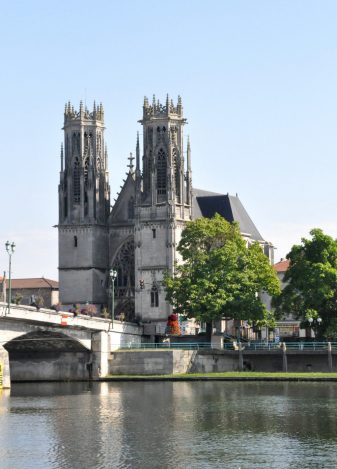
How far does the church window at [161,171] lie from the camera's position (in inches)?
6102

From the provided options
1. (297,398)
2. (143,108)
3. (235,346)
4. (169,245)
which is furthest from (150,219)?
(297,398)

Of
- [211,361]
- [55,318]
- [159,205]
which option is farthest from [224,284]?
[159,205]

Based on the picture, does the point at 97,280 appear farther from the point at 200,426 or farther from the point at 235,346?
the point at 200,426

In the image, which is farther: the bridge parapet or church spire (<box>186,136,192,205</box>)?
church spire (<box>186,136,192,205</box>)

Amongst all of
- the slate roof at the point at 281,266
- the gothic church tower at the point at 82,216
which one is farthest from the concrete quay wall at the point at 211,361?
the slate roof at the point at 281,266

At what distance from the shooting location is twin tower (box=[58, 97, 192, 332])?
503ft

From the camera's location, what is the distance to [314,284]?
124m

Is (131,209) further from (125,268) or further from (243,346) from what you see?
(243,346)

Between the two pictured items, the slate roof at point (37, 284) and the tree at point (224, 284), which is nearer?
the tree at point (224, 284)

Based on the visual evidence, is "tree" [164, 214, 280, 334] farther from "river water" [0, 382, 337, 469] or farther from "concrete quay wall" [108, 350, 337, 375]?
"river water" [0, 382, 337, 469]

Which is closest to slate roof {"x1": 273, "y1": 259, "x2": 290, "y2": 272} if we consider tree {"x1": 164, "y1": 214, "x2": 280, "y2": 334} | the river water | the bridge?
tree {"x1": 164, "y1": 214, "x2": 280, "y2": 334}

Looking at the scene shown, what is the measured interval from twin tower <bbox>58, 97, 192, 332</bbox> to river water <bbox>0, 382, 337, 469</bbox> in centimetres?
4657

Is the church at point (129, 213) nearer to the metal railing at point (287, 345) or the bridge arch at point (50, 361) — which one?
the metal railing at point (287, 345)

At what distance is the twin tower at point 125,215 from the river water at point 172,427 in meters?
46.6
